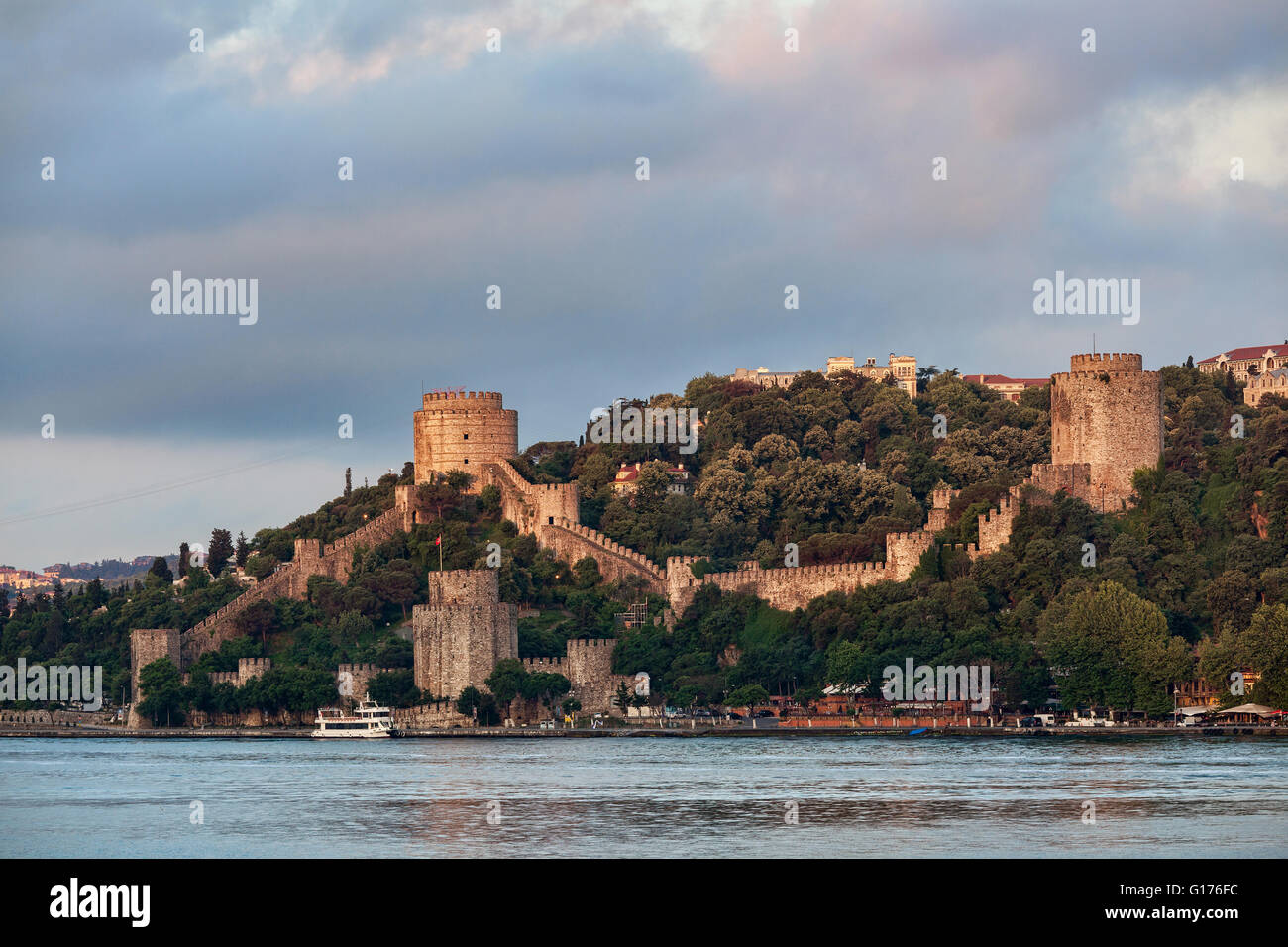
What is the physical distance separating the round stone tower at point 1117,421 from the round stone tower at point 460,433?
26.3m

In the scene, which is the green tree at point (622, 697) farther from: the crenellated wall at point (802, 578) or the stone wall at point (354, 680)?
the stone wall at point (354, 680)

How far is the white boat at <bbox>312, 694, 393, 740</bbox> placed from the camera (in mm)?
79625

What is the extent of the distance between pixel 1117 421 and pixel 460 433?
29.2 meters

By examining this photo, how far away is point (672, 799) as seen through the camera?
5228 centimetres

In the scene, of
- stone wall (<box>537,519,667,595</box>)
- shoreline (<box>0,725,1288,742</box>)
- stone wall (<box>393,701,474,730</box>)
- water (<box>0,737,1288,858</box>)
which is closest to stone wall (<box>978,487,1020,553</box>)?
shoreline (<box>0,725,1288,742</box>)

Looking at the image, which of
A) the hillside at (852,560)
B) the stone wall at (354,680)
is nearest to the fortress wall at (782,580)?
the hillside at (852,560)

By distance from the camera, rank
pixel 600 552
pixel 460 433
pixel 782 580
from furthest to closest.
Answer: pixel 460 433
pixel 600 552
pixel 782 580

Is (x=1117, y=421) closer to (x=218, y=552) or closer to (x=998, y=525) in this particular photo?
(x=998, y=525)

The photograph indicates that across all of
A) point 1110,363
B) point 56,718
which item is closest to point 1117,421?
point 1110,363

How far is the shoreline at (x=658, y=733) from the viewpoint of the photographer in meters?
72.0

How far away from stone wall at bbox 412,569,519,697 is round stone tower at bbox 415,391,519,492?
1672cm

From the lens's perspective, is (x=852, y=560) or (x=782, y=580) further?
(x=852, y=560)
